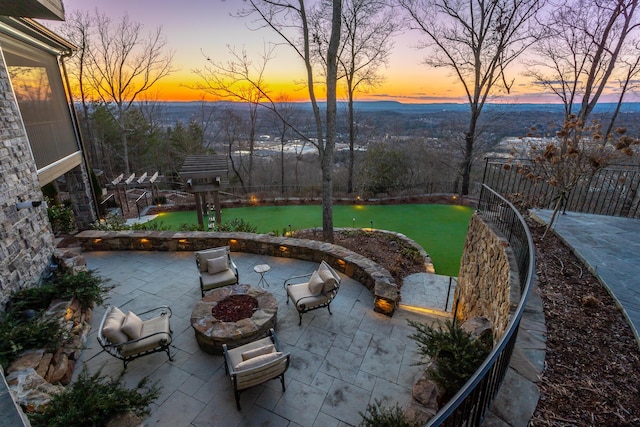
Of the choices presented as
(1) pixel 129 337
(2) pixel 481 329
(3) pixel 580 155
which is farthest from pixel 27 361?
(3) pixel 580 155

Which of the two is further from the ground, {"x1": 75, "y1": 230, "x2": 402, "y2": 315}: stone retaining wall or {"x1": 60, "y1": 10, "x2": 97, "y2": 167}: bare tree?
{"x1": 60, "y1": 10, "x2": 97, "y2": 167}: bare tree

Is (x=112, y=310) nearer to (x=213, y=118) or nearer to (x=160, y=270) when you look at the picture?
(x=160, y=270)

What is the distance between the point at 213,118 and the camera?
877 inches

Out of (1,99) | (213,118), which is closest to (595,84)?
(1,99)

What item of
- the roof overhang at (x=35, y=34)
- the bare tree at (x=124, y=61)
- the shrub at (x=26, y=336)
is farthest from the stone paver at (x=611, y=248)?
the bare tree at (x=124, y=61)

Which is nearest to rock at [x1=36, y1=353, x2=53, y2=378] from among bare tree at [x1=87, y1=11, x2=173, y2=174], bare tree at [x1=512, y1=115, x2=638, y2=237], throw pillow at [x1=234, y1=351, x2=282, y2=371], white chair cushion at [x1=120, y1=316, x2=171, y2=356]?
white chair cushion at [x1=120, y1=316, x2=171, y2=356]

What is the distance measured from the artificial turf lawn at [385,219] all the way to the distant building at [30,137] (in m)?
3.76

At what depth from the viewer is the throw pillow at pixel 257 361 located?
128 inches

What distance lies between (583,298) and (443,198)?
38.4ft

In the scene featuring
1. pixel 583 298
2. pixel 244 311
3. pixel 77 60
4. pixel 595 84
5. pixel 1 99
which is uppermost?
pixel 77 60

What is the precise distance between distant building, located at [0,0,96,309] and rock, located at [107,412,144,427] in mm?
3065

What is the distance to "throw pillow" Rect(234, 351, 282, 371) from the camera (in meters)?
3.26

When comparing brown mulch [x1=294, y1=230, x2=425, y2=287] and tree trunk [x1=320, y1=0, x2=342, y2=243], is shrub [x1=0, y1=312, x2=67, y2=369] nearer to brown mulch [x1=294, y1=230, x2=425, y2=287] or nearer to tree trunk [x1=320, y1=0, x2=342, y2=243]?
tree trunk [x1=320, y1=0, x2=342, y2=243]

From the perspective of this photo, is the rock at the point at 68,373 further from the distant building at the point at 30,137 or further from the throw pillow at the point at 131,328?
the distant building at the point at 30,137
